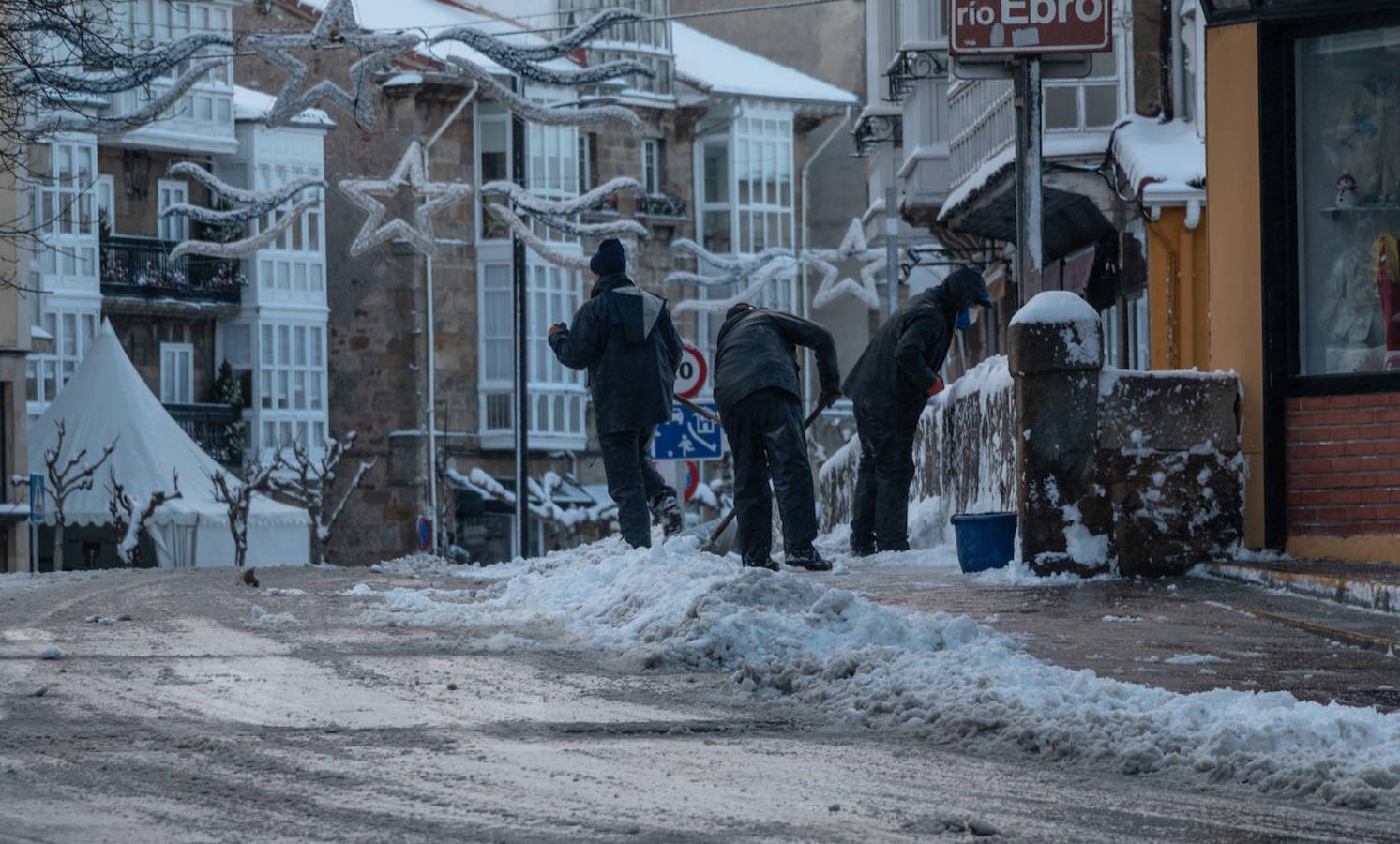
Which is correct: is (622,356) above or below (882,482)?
above

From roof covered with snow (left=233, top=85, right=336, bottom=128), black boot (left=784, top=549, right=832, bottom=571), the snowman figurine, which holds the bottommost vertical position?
black boot (left=784, top=549, right=832, bottom=571)

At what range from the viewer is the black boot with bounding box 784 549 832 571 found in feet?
45.7

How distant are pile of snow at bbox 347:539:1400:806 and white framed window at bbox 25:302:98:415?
49522mm

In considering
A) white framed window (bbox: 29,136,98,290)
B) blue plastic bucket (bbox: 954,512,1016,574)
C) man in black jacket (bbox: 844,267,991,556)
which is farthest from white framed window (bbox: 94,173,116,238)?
blue plastic bucket (bbox: 954,512,1016,574)

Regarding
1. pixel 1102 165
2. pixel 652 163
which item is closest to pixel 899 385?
pixel 1102 165

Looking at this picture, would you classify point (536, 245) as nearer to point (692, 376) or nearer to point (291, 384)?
point (692, 376)

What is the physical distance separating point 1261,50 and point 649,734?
6.67 meters

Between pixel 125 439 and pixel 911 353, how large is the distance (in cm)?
3363

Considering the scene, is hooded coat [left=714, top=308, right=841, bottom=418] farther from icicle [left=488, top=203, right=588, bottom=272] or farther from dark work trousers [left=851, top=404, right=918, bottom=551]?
icicle [left=488, top=203, right=588, bottom=272]

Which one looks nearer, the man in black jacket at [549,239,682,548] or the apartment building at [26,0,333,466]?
the man in black jacket at [549,239,682,548]

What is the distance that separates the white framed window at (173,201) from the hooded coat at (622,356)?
160 ft

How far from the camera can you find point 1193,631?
31.7 feet

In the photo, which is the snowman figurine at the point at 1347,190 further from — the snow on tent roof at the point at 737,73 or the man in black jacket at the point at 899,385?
the snow on tent roof at the point at 737,73

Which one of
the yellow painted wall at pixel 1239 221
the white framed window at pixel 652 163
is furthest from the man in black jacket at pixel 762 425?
the white framed window at pixel 652 163
